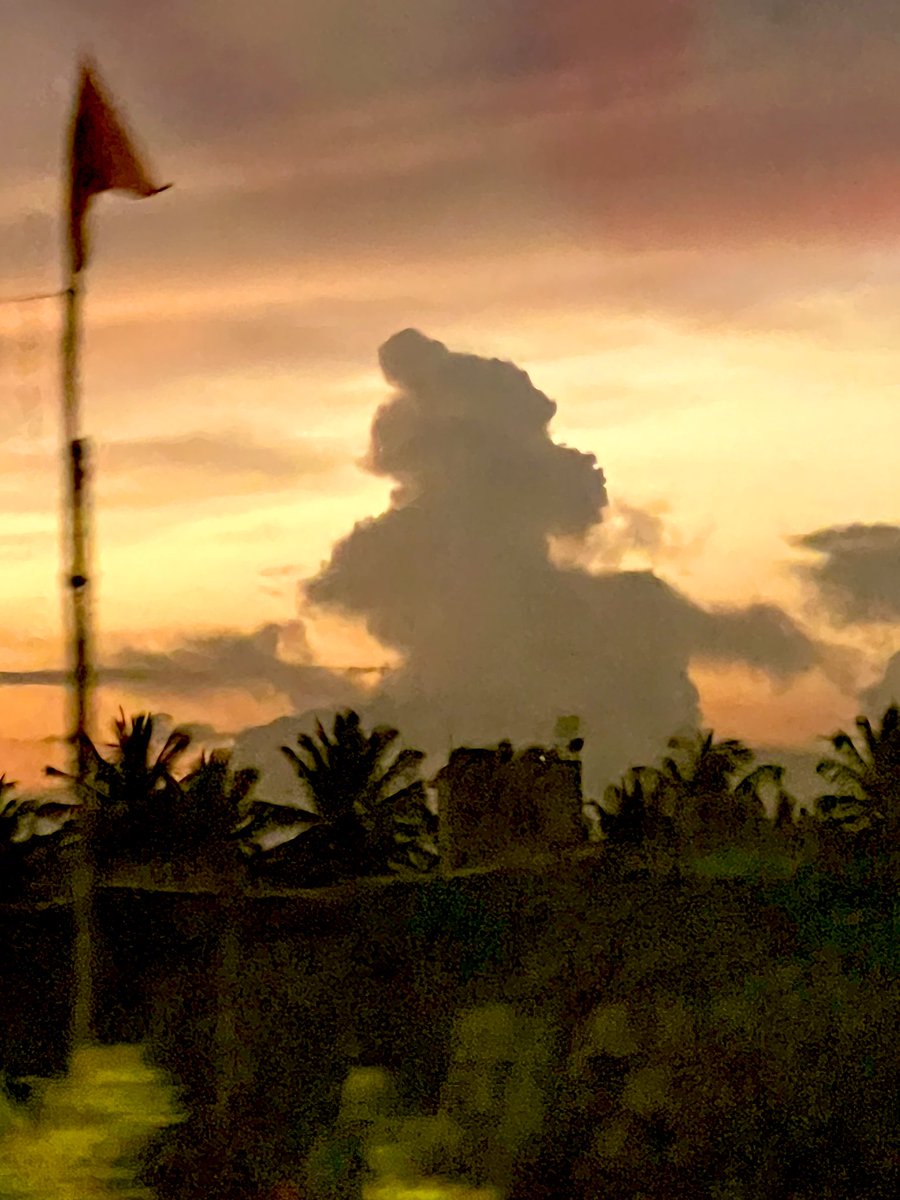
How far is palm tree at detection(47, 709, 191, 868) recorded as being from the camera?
770 inches

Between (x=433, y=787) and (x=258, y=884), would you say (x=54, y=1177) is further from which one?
(x=433, y=787)

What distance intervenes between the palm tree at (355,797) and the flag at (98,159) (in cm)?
1668

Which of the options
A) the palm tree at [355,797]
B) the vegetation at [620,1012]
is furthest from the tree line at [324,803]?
the vegetation at [620,1012]

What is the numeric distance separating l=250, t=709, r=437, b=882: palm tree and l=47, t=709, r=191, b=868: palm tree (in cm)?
224

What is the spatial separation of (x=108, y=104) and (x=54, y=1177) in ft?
12.3

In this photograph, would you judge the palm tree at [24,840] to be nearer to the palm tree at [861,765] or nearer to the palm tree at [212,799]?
the palm tree at [212,799]

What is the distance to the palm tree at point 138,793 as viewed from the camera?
19562mm

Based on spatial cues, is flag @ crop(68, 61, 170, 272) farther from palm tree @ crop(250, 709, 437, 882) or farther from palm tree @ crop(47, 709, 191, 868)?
palm tree @ crop(250, 709, 437, 882)

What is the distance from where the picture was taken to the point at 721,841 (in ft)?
29.6

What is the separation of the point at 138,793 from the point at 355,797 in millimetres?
3472

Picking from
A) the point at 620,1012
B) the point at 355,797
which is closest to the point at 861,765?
the point at 355,797

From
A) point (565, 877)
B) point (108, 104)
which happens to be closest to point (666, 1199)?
point (565, 877)

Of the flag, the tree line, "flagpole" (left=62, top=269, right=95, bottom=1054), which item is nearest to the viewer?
"flagpole" (left=62, top=269, right=95, bottom=1054)

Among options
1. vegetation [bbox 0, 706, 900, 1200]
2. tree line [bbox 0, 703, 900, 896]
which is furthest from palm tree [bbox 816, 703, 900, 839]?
vegetation [bbox 0, 706, 900, 1200]
